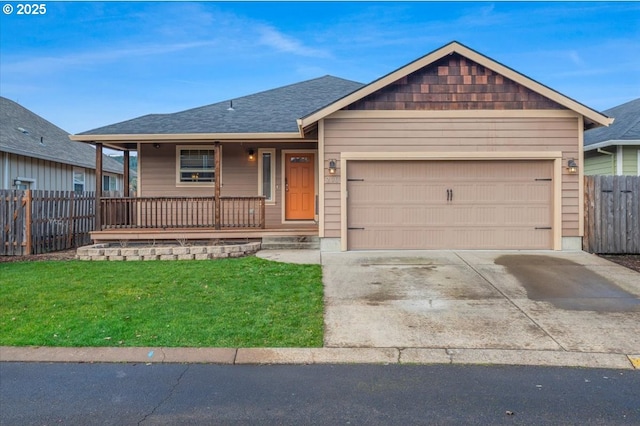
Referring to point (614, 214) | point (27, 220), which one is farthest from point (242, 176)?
point (614, 214)

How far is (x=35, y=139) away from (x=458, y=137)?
15653 millimetres

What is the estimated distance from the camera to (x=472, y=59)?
369 inches

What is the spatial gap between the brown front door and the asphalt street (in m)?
8.63

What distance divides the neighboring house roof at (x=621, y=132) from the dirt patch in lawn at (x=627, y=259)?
4703 mm

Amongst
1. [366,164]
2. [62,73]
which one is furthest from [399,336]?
[62,73]

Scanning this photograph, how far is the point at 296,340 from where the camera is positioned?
4430 millimetres

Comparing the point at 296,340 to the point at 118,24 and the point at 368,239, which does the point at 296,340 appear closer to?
the point at 368,239

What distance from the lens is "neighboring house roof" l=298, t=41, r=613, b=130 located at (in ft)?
30.4

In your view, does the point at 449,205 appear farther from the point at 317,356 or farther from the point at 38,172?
the point at 38,172

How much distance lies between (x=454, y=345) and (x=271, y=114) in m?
9.46

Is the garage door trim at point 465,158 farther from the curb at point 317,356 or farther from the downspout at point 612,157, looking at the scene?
the curb at point 317,356

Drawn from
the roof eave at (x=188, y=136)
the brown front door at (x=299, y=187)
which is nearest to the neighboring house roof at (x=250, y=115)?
the roof eave at (x=188, y=136)

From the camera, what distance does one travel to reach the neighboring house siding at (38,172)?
14.1 meters

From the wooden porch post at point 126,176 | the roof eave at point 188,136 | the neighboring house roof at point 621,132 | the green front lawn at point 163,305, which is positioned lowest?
the green front lawn at point 163,305
